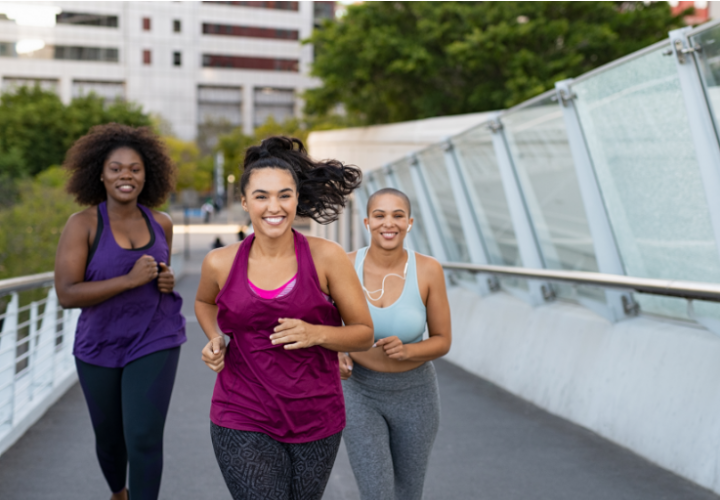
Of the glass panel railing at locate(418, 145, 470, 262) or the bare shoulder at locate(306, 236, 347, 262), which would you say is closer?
the bare shoulder at locate(306, 236, 347, 262)

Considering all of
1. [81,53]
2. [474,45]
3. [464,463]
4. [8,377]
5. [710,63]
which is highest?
[81,53]

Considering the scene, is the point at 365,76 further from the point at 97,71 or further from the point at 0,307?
the point at 97,71

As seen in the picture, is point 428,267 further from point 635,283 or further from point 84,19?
point 84,19

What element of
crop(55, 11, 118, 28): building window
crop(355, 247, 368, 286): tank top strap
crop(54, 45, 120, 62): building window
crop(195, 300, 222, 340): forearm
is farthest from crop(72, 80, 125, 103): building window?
crop(195, 300, 222, 340): forearm

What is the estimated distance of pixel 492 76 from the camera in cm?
3069

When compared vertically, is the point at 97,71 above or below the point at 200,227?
above

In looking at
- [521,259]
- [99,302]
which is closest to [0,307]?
[521,259]

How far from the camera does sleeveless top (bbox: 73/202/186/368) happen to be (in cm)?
411

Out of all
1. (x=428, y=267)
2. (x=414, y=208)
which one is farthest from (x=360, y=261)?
(x=414, y=208)

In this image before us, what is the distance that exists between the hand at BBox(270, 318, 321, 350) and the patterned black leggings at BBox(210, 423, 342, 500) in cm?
37

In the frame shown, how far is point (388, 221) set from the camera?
3.97 meters

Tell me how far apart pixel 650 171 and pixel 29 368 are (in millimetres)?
5192

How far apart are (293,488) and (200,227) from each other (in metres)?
57.3

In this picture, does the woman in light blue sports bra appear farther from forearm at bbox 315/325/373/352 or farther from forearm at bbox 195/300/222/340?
forearm at bbox 195/300/222/340
